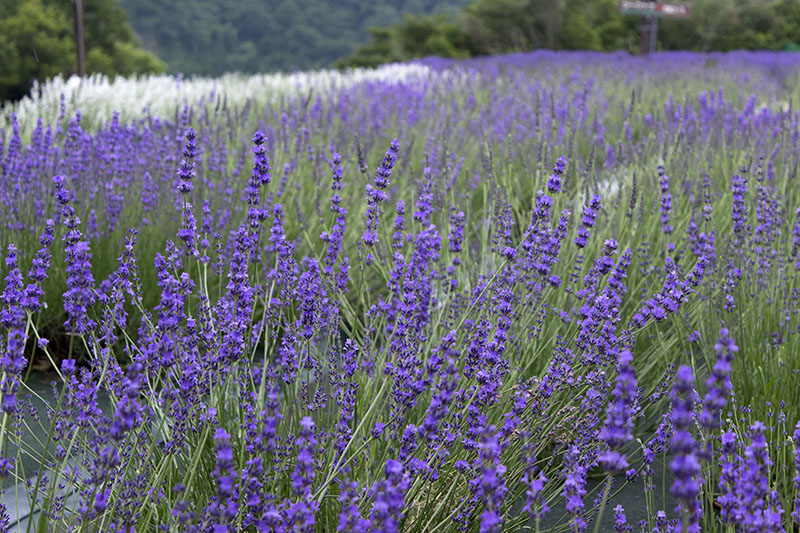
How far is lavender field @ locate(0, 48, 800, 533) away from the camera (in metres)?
1.44

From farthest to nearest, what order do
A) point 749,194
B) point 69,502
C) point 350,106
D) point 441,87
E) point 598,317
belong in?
point 441,87 < point 350,106 < point 749,194 < point 69,502 < point 598,317

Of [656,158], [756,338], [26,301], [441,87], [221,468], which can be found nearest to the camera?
[221,468]

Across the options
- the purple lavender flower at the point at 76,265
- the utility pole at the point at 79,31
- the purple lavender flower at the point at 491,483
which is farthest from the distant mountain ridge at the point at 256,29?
the purple lavender flower at the point at 491,483

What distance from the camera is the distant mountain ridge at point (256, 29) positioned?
126ft

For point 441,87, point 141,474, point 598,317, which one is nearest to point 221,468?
point 141,474

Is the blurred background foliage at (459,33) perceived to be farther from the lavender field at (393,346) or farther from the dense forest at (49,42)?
the lavender field at (393,346)

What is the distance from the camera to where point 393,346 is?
1.85 meters

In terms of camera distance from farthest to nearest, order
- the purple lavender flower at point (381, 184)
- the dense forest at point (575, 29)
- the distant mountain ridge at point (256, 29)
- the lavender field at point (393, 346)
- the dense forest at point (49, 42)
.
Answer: the distant mountain ridge at point (256, 29) < the dense forest at point (575, 29) < the dense forest at point (49, 42) < the purple lavender flower at point (381, 184) < the lavender field at point (393, 346)

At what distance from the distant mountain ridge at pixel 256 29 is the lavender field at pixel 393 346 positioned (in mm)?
33804

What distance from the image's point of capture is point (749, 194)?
3.98 meters

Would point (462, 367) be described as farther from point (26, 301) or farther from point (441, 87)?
point (441, 87)

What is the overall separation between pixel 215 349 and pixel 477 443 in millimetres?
618

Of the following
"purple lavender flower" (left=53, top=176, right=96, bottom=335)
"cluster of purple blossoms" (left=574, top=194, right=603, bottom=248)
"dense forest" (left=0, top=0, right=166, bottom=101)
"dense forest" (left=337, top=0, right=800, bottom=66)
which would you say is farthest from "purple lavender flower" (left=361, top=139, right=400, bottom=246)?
"dense forest" (left=337, top=0, right=800, bottom=66)

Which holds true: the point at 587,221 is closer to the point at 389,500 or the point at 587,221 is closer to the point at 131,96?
the point at 389,500
